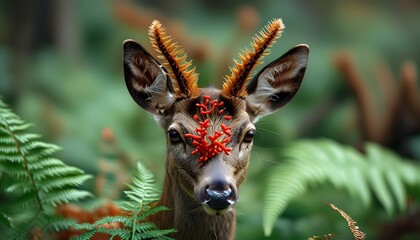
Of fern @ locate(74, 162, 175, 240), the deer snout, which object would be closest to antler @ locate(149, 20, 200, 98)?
fern @ locate(74, 162, 175, 240)

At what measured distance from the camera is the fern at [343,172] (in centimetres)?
527

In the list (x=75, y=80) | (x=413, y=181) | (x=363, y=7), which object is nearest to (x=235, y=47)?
(x=75, y=80)

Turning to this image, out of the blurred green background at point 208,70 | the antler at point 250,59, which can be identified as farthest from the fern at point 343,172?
the antler at point 250,59

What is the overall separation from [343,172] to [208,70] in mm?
2732

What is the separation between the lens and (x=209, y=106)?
3998 mm

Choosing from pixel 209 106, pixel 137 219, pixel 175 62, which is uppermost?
pixel 175 62

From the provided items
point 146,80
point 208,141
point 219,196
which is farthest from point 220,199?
point 146,80

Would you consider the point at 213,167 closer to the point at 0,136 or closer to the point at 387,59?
the point at 0,136

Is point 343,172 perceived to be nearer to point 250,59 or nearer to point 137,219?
point 250,59

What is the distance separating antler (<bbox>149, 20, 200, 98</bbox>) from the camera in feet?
12.5

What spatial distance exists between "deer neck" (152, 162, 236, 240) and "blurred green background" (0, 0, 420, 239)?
1.42 metres

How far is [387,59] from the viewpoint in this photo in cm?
1129

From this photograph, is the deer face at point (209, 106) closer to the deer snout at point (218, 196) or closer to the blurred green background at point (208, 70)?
the deer snout at point (218, 196)

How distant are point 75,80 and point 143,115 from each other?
4.29 ft
